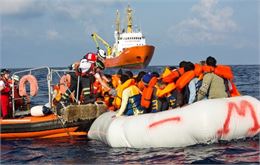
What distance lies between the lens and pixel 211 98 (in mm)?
9375

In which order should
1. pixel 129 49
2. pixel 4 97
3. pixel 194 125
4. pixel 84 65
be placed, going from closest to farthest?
pixel 194 125
pixel 84 65
pixel 4 97
pixel 129 49

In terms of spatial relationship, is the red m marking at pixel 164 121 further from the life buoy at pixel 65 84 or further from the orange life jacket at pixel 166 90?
the life buoy at pixel 65 84

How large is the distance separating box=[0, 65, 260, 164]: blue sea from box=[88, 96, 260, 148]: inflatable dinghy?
171 mm

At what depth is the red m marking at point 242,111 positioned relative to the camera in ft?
28.4

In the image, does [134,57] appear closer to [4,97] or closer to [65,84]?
[65,84]

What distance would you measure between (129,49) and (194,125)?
44028 mm

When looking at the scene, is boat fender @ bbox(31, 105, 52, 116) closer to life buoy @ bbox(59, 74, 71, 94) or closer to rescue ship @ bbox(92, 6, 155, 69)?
life buoy @ bbox(59, 74, 71, 94)

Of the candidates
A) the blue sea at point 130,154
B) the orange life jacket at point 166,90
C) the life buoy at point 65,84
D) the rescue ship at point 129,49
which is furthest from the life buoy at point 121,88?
the rescue ship at point 129,49

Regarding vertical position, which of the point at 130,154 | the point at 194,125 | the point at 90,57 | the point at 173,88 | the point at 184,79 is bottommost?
the point at 130,154

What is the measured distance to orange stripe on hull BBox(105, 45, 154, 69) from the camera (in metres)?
52.5

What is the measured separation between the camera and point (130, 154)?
8.75 metres

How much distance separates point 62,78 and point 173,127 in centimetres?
529

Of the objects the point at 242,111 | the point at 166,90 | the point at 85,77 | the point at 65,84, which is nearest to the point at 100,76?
the point at 85,77

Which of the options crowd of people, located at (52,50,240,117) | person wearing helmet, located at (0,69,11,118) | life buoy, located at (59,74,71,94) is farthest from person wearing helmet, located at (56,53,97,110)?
person wearing helmet, located at (0,69,11,118)
